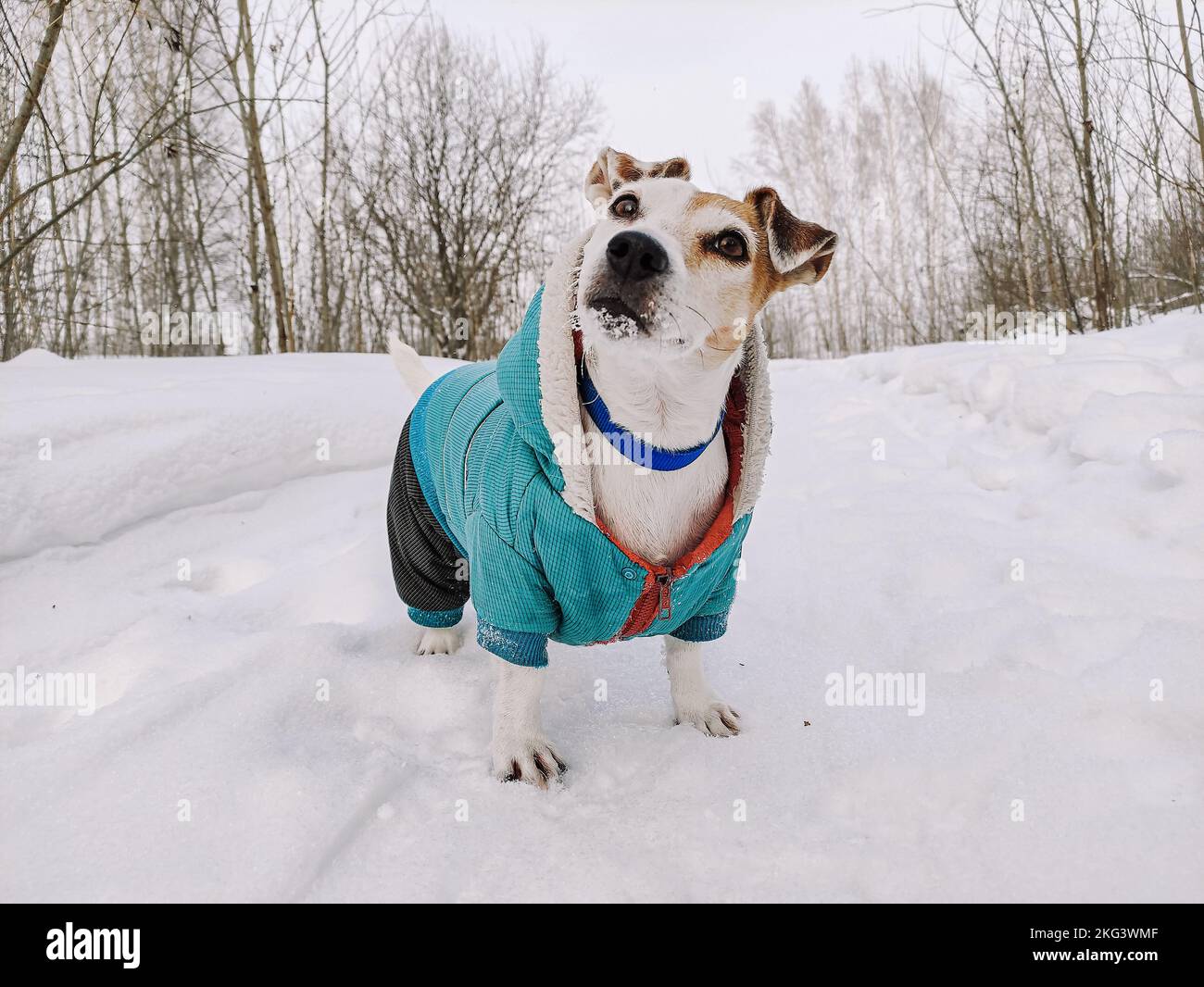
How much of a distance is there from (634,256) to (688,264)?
0.66 ft

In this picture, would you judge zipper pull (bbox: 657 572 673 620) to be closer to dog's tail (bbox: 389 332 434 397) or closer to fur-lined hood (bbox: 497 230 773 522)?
fur-lined hood (bbox: 497 230 773 522)

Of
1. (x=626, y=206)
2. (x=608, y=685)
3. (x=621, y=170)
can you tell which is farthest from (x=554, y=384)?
(x=608, y=685)

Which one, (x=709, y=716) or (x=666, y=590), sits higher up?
(x=666, y=590)

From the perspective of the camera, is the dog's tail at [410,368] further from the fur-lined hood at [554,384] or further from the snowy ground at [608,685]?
the fur-lined hood at [554,384]

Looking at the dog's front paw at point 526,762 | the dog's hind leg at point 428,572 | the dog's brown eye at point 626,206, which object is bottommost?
the dog's front paw at point 526,762

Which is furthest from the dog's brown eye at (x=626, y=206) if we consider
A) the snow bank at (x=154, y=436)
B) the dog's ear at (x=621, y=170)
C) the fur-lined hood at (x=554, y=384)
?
the snow bank at (x=154, y=436)

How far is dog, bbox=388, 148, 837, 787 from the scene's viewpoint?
5.65 ft

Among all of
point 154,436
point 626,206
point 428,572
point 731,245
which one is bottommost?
point 428,572

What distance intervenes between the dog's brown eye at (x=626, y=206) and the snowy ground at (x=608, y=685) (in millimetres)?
1478

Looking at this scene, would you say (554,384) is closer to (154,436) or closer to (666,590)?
(666,590)

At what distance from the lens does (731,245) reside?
1879mm

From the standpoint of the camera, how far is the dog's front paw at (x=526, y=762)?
6.13 ft

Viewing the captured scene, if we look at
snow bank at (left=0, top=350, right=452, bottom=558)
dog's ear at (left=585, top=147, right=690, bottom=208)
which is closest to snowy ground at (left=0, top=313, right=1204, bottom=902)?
snow bank at (left=0, top=350, right=452, bottom=558)

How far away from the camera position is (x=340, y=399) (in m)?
4.09
